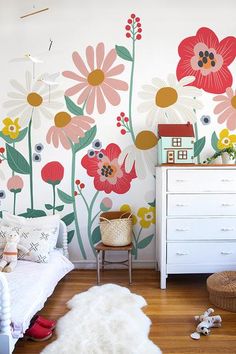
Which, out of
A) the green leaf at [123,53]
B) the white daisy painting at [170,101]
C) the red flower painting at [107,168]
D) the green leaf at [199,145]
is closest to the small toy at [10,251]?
the red flower painting at [107,168]

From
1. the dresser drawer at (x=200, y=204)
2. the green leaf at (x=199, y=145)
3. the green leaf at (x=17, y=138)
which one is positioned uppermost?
the green leaf at (x=17, y=138)

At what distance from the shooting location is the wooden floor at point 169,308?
1967mm

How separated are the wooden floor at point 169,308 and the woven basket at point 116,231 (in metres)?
0.37

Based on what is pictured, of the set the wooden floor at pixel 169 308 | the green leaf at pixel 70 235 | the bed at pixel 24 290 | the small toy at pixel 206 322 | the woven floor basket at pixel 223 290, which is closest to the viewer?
the bed at pixel 24 290

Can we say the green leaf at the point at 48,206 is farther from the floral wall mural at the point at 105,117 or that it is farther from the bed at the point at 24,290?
the bed at the point at 24,290

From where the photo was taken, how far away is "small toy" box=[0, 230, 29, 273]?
8.36ft

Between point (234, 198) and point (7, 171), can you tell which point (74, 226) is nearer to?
point (7, 171)

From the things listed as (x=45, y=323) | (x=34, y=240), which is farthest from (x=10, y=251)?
(x=45, y=323)

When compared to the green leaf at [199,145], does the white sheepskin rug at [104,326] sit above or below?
below

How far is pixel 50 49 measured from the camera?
3.36 m

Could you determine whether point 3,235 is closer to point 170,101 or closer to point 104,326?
point 104,326

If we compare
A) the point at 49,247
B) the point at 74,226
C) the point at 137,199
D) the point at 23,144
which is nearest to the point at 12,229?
the point at 49,247

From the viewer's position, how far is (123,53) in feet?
11.0

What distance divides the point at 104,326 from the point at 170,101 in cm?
225
